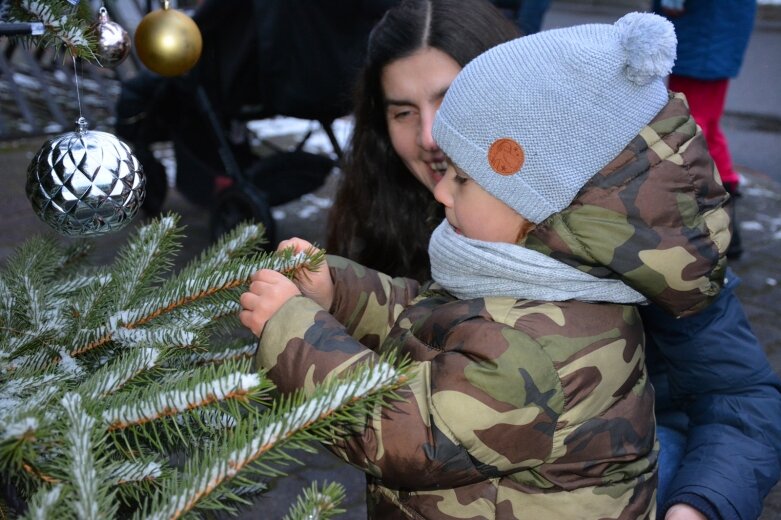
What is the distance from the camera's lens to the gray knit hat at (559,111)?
127cm

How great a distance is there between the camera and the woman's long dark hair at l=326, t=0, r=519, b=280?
6.68 feet

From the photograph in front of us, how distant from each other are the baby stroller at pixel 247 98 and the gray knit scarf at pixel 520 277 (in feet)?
6.85

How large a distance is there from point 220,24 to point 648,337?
2.59m

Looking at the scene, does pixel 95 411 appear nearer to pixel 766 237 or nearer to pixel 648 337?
pixel 648 337

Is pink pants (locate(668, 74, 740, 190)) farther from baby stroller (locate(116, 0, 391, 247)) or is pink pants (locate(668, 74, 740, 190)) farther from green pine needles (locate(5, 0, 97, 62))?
green pine needles (locate(5, 0, 97, 62))

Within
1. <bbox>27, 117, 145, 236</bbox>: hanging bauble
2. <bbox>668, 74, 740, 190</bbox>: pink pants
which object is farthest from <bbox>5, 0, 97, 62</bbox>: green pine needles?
<bbox>668, 74, 740, 190</bbox>: pink pants

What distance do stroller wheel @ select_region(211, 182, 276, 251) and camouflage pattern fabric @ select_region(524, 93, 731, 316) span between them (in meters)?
2.51

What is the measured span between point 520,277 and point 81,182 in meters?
0.66

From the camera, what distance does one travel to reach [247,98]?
3.92m

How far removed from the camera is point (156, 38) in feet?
4.91

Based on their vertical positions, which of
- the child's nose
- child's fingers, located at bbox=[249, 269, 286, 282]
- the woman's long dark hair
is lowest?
the woman's long dark hair

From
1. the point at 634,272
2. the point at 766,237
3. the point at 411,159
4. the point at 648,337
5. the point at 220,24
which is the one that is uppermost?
the point at 634,272

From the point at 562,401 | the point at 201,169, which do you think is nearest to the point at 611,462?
the point at 562,401

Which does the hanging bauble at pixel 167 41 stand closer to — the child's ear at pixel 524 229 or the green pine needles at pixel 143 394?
the green pine needles at pixel 143 394
